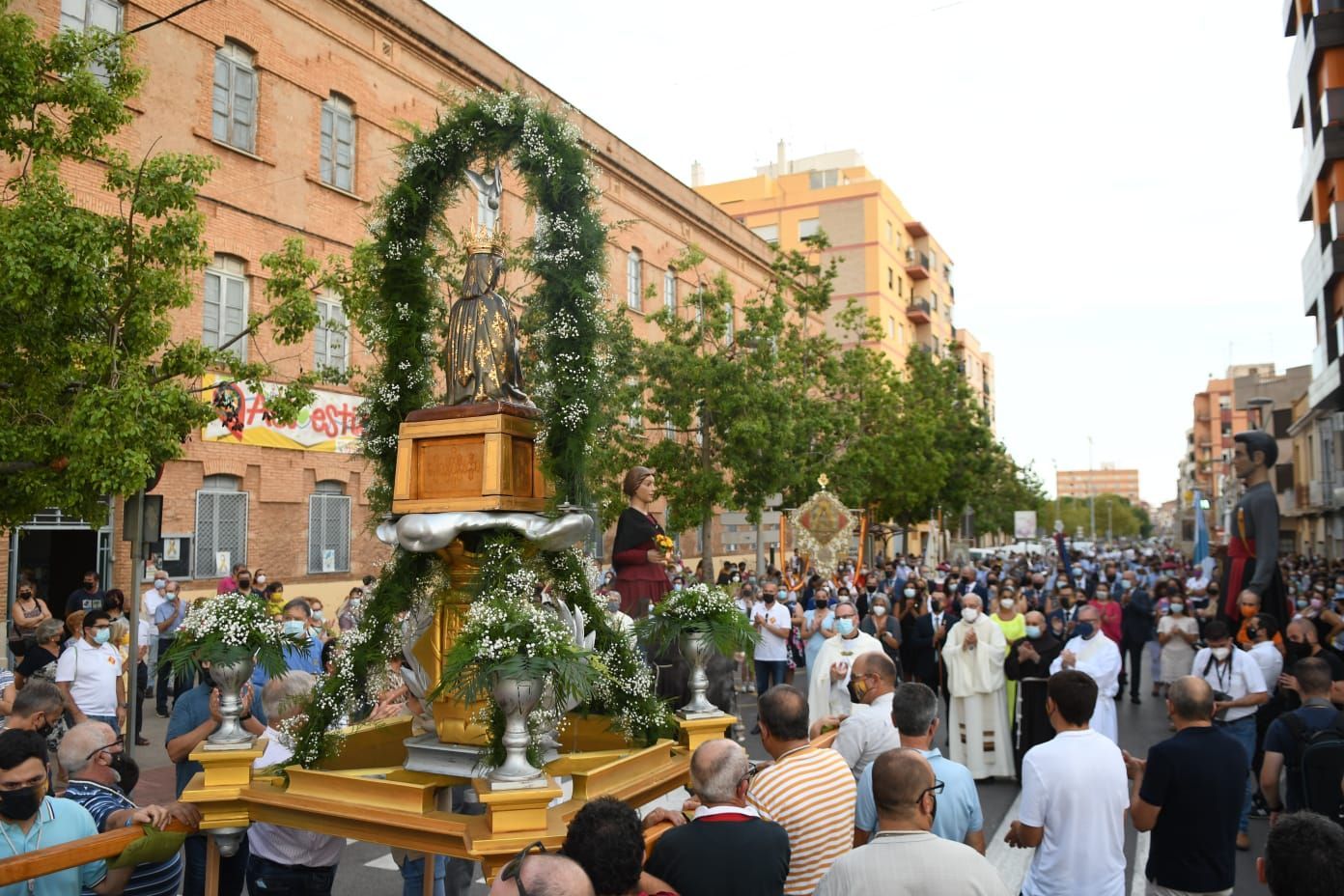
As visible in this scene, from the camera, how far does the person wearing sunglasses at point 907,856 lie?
3236 millimetres

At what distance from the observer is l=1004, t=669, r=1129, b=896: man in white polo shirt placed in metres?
4.64

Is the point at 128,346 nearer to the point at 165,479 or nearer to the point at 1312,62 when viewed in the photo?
the point at 165,479

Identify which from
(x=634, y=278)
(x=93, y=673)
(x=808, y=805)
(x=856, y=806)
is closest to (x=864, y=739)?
(x=856, y=806)

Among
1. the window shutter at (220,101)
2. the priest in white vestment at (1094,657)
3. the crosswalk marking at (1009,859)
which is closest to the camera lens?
the crosswalk marking at (1009,859)

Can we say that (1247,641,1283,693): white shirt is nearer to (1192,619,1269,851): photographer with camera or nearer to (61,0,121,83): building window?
(1192,619,1269,851): photographer with camera

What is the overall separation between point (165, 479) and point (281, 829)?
14531 mm

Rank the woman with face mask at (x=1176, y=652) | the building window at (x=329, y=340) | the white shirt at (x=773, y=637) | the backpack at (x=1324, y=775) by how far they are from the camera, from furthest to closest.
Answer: the building window at (x=329, y=340) < the white shirt at (x=773, y=637) < the woman with face mask at (x=1176, y=652) < the backpack at (x=1324, y=775)

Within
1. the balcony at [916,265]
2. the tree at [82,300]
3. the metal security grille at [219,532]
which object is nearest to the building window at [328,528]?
the metal security grille at [219,532]

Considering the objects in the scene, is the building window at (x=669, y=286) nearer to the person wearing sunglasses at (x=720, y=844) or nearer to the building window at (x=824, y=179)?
the person wearing sunglasses at (x=720, y=844)

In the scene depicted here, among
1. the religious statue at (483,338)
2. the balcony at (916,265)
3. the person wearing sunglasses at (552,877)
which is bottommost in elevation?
the person wearing sunglasses at (552,877)

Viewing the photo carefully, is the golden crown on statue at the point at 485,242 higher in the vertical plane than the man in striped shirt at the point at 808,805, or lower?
higher

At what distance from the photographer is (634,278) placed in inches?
1278

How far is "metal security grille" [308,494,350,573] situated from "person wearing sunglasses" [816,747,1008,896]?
1911 centimetres

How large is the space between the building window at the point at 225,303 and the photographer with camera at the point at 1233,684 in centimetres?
1638
